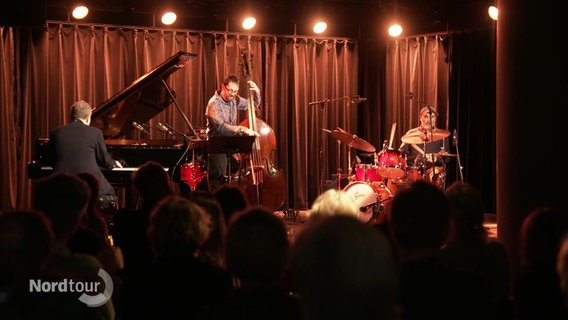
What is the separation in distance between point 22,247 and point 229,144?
5.88m

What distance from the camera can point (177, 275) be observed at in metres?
2.62

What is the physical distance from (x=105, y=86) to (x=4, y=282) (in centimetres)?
885

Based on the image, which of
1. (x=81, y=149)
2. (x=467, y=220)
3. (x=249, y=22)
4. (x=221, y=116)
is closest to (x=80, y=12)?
(x=249, y=22)

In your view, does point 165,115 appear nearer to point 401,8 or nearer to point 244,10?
point 244,10

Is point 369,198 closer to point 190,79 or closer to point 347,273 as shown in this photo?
point 190,79

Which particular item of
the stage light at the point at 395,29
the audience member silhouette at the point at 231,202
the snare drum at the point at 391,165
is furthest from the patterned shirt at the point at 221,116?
the audience member silhouette at the point at 231,202

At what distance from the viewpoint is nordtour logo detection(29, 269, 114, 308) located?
84.7 inches

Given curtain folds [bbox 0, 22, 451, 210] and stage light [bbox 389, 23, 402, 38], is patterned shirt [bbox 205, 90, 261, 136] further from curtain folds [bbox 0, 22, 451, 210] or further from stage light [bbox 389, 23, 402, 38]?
stage light [bbox 389, 23, 402, 38]

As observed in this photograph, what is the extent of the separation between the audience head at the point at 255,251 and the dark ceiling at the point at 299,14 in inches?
348

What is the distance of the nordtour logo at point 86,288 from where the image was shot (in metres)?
2.15

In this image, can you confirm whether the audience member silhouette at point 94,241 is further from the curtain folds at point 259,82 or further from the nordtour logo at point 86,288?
the curtain folds at point 259,82

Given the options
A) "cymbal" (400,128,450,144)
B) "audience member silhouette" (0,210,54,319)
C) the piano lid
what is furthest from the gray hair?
"audience member silhouette" (0,210,54,319)

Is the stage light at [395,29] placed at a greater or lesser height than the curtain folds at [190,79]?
greater

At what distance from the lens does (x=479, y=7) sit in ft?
35.8
